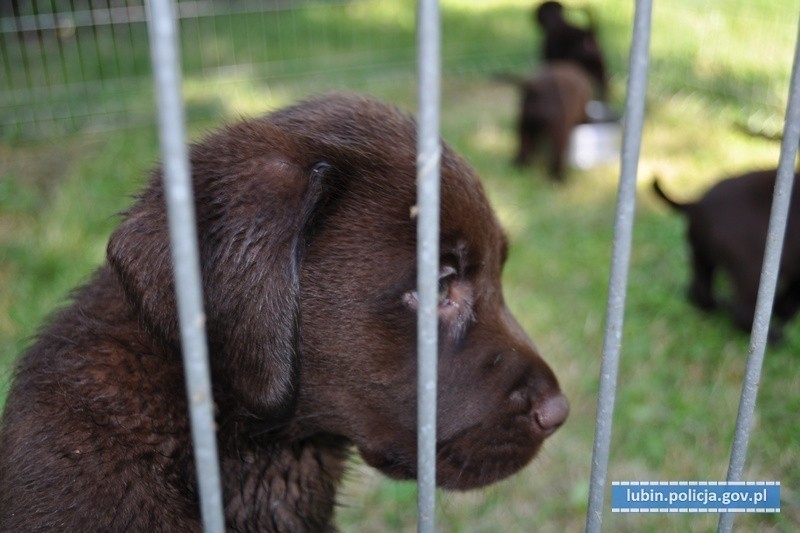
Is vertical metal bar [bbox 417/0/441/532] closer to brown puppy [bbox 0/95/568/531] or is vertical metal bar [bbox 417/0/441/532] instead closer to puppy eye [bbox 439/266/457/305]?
brown puppy [bbox 0/95/568/531]

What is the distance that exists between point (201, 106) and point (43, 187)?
1719mm

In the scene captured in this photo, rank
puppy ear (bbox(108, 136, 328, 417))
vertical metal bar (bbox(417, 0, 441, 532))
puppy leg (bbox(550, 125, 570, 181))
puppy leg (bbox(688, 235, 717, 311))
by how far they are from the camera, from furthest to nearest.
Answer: puppy leg (bbox(550, 125, 570, 181)) → puppy leg (bbox(688, 235, 717, 311)) → puppy ear (bbox(108, 136, 328, 417)) → vertical metal bar (bbox(417, 0, 441, 532))

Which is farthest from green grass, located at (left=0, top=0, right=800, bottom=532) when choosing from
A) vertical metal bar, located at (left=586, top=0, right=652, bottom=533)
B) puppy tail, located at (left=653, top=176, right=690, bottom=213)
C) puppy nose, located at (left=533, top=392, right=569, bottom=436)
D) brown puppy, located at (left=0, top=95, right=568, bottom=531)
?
vertical metal bar, located at (left=586, top=0, right=652, bottom=533)

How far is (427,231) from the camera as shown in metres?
1.29

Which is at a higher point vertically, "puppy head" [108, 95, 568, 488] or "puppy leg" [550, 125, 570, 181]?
"puppy head" [108, 95, 568, 488]

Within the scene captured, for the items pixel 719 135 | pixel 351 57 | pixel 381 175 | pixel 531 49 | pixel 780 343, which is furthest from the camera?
pixel 531 49

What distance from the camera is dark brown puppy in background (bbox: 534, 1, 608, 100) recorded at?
7.32 meters

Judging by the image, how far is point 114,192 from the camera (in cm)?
550

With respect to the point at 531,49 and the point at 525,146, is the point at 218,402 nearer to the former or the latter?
the point at 525,146

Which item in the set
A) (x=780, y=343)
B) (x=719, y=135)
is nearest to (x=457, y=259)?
(x=780, y=343)

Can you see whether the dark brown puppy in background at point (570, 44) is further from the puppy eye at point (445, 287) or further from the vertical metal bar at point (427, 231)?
the vertical metal bar at point (427, 231)

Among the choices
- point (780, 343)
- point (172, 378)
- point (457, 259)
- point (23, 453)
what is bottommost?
point (780, 343)

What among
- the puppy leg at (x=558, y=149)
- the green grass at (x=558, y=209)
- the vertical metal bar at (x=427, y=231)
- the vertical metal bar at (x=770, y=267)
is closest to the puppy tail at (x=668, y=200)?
the green grass at (x=558, y=209)

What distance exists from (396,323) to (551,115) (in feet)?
14.9
